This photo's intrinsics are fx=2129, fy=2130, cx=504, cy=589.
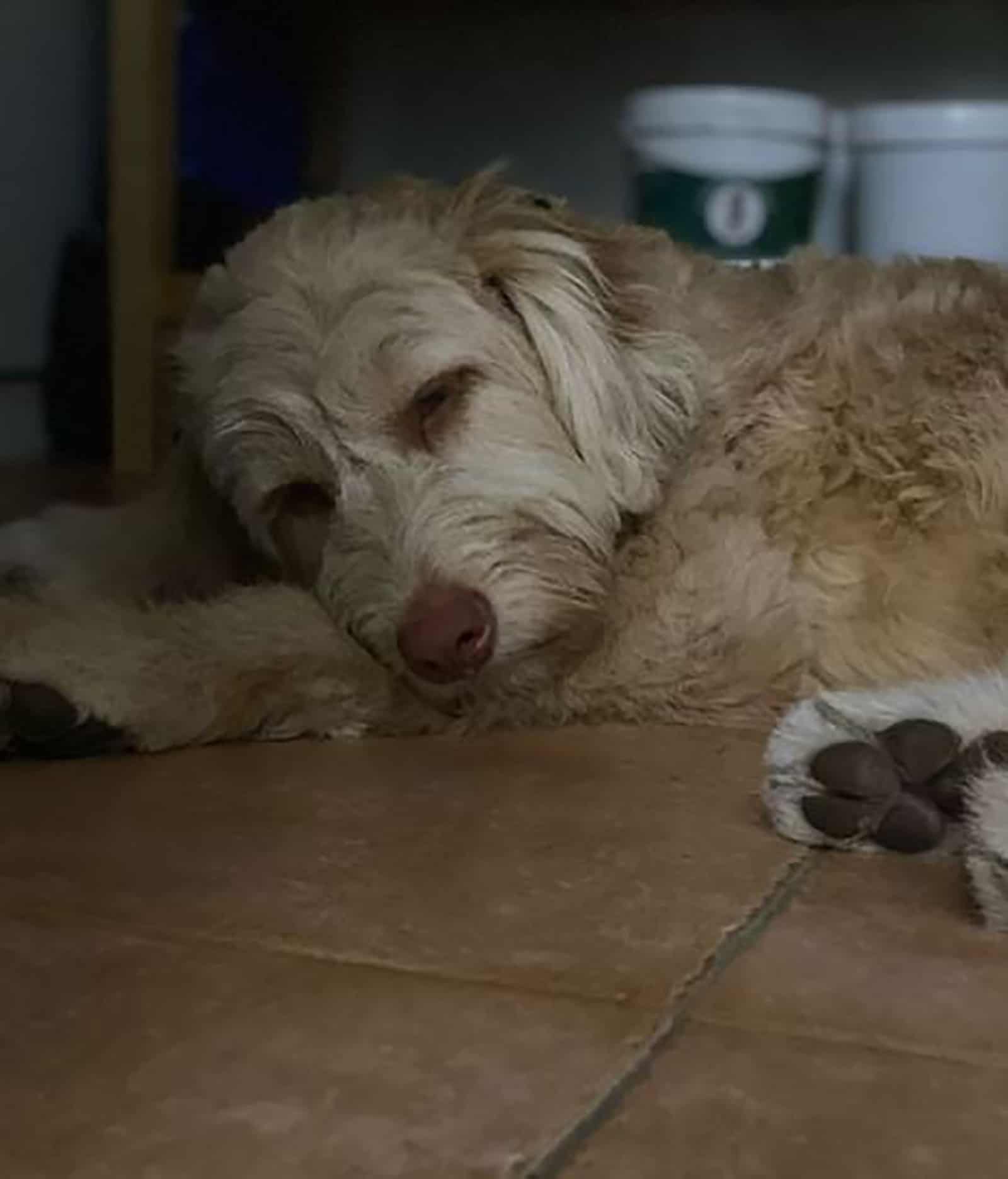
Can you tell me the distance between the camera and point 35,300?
15.3ft

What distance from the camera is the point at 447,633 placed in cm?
180

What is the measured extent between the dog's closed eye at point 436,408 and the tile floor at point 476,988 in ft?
1.19

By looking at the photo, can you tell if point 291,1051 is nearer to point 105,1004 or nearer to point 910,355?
point 105,1004

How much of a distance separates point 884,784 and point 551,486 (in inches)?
21.4

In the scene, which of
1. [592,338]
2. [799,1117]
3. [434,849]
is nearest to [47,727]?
[434,849]

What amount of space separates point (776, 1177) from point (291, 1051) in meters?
0.28

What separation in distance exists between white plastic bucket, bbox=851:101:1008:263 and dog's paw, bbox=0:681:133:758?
253 cm

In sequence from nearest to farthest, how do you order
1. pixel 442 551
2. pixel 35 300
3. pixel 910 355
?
pixel 442 551 → pixel 910 355 → pixel 35 300

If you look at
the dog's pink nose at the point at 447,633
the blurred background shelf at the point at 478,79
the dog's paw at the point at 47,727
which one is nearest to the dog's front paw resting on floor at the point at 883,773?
the dog's pink nose at the point at 447,633

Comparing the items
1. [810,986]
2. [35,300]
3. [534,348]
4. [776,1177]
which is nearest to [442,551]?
[534,348]

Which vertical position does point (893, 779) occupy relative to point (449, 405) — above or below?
below

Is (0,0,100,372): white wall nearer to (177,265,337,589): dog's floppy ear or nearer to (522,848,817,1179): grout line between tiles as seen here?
(177,265,337,589): dog's floppy ear

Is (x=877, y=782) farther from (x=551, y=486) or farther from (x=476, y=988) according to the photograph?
(x=551, y=486)

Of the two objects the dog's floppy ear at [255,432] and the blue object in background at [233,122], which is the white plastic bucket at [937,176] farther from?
the dog's floppy ear at [255,432]
